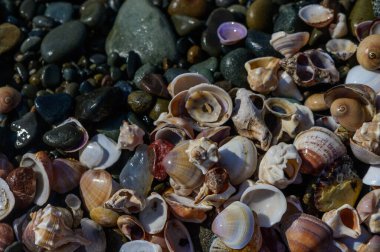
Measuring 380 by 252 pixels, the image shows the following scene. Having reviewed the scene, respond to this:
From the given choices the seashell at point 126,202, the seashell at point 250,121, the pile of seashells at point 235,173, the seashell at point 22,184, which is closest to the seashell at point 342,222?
the pile of seashells at point 235,173

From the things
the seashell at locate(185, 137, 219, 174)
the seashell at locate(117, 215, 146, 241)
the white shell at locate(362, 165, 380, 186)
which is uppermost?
the seashell at locate(185, 137, 219, 174)

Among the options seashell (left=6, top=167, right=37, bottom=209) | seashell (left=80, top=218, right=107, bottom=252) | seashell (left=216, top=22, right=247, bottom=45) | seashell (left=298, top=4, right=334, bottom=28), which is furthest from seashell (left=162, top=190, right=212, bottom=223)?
seashell (left=298, top=4, right=334, bottom=28)

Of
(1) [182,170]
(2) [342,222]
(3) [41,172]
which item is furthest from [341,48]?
(3) [41,172]

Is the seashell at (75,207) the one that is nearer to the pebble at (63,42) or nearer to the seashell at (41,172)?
the seashell at (41,172)

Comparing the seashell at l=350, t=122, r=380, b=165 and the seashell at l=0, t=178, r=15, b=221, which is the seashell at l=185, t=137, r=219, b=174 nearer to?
the seashell at l=350, t=122, r=380, b=165

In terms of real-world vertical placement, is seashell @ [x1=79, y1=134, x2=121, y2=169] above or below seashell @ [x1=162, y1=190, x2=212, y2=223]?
above

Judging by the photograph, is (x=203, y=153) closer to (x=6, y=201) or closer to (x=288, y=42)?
(x=288, y=42)

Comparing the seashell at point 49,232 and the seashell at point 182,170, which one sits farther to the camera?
the seashell at point 182,170

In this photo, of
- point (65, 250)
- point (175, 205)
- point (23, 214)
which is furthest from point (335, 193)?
point (23, 214)

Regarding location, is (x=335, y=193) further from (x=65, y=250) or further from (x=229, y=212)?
(x=65, y=250)
